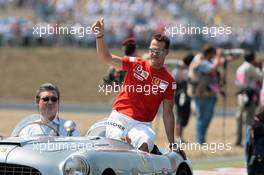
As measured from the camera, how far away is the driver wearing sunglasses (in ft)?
34.1

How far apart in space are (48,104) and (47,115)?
11 cm

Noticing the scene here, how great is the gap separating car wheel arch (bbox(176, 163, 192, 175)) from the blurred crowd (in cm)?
3753

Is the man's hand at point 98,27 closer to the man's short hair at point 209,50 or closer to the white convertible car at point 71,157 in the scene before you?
the white convertible car at point 71,157

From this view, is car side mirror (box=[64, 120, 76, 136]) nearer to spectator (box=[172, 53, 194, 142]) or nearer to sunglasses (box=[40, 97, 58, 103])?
sunglasses (box=[40, 97, 58, 103])

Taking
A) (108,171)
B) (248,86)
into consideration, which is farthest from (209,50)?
(108,171)

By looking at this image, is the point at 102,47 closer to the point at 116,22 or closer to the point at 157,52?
the point at 157,52

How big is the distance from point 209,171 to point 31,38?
117ft

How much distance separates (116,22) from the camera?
50656 millimetres

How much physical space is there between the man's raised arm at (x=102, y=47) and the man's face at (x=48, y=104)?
2.81 ft

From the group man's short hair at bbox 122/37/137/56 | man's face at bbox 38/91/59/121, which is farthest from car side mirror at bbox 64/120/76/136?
man's short hair at bbox 122/37/137/56

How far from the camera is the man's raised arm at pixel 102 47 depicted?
1088cm

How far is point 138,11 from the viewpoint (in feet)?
173

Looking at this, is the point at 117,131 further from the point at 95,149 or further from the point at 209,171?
the point at 209,171

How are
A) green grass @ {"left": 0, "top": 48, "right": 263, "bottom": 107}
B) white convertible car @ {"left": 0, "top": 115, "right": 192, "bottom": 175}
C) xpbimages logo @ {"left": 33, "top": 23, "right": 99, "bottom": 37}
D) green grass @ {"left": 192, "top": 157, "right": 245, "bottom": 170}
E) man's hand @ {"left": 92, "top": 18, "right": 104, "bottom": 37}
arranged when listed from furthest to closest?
green grass @ {"left": 0, "top": 48, "right": 263, "bottom": 107}
green grass @ {"left": 192, "top": 157, "right": 245, "bottom": 170}
xpbimages logo @ {"left": 33, "top": 23, "right": 99, "bottom": 37}
man's hand @ {"left": 92, "top": 18, "right": 104, "bottom": 37}
white convertible car @ {"left": 0, "top": 115, "right": 192, "bottom": 175}
